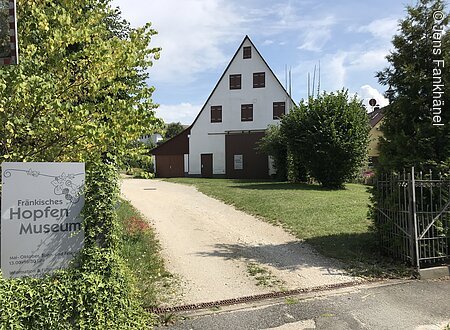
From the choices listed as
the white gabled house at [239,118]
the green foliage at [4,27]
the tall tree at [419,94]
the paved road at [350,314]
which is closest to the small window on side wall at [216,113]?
the white gabled house at [239,118]

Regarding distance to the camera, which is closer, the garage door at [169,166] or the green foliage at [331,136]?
the green foliage at [331,136]

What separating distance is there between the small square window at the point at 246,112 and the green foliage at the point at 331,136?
11576 mm

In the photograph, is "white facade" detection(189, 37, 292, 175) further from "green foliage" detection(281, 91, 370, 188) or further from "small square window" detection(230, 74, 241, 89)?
"green foliage" detection(281, 91, 370, 188)

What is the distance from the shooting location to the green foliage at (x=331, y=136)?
21016 mm

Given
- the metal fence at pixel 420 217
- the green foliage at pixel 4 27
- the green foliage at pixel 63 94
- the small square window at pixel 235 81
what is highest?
the small square window at pixel 235 81

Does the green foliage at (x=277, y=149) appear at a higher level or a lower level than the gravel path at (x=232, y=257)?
higher

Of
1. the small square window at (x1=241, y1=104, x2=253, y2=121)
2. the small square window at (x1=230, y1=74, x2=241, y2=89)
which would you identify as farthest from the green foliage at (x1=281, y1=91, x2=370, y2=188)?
the small square window at (x1=230, y1=74, x2=241, y2=89)

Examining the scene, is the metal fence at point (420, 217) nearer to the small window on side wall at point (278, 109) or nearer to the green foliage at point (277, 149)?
the green foliage at point (277, 149)

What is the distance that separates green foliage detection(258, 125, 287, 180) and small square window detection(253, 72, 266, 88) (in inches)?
270

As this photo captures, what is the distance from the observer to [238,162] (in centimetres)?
3400

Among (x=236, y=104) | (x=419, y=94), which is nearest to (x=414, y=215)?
(x=419, y=94)

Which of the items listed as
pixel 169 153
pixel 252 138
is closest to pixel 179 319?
pixel 252 138

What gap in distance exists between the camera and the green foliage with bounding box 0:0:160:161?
3.94 meters

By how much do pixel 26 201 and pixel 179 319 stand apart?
7.69ft
